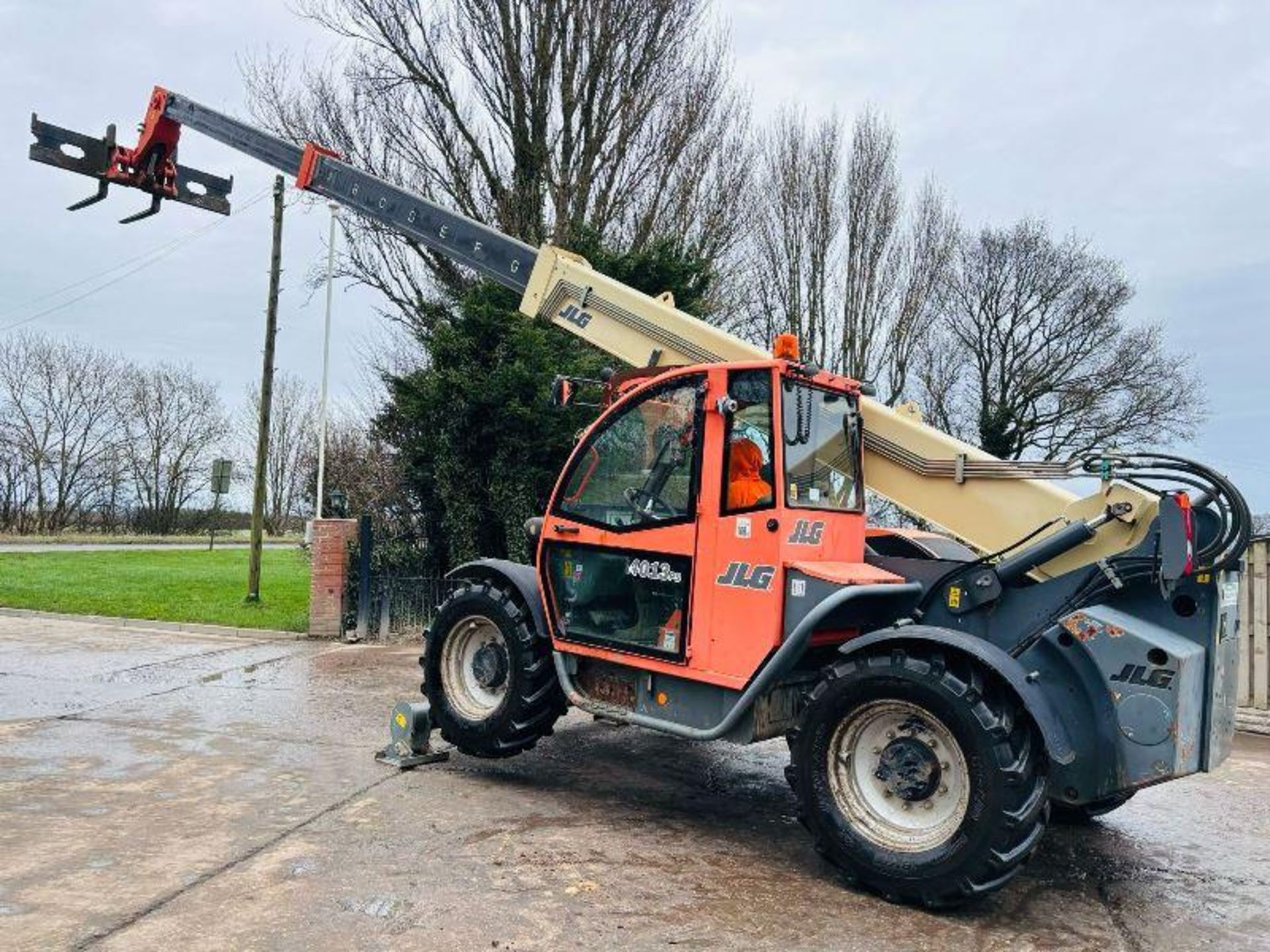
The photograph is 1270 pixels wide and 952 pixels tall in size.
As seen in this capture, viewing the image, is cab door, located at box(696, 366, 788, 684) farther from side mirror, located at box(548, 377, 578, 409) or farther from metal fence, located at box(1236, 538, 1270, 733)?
metal fence, located at box(1236, 538, 1270, 733)

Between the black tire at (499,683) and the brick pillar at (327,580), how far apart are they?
6257 mm

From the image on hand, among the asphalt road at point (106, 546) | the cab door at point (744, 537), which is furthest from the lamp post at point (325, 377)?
the asphalt road at point (106, 546)

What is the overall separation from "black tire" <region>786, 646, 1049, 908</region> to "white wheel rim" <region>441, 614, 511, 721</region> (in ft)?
7.81

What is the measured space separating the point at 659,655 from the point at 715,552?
69 centimetres

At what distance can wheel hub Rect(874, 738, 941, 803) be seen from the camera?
454 cm

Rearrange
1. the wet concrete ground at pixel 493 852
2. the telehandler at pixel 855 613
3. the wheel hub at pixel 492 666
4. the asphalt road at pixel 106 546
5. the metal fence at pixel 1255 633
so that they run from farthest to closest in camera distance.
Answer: the asphalt road at pixel 106 546
the metal fence at pixel 1255 633
the wheel hub at pixel 492 666
the telehandler at pixel 855 613
the wet concrete ground at pixel 493 852

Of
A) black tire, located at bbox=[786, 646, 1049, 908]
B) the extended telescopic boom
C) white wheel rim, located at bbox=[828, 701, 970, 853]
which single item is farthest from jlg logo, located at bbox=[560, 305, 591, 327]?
white wheel rim, located at bbox=[828, 701, 970, 853]

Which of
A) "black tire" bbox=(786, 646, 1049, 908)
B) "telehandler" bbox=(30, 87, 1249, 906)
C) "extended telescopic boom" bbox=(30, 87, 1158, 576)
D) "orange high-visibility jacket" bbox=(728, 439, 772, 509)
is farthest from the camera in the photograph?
"orange high-visibility jacket" bbox=(728, 439, 772, 509)

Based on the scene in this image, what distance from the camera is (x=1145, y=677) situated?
4297mm

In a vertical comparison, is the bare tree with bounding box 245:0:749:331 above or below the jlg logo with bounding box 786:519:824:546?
above

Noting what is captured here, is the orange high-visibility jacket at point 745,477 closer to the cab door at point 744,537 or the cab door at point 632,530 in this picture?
the cab door at point 744,537

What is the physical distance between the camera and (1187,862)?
17.2 ft

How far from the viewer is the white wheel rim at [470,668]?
6.52 m

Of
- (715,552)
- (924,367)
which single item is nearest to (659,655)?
(715,552)
